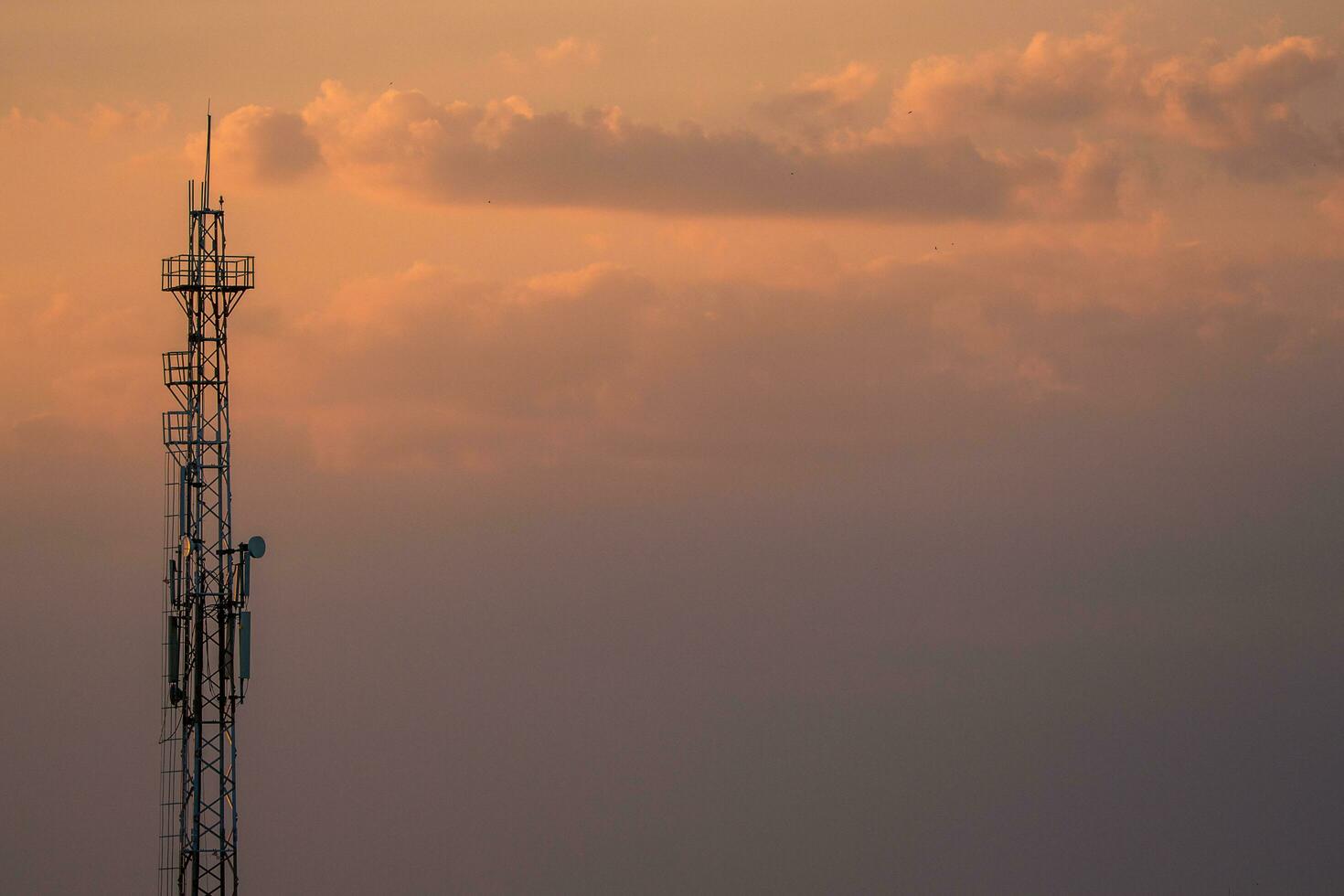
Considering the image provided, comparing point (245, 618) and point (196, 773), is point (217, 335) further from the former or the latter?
point (196, 773)

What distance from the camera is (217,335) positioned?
7619 cm

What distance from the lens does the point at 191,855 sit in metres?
73.3

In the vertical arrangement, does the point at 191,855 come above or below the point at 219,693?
below

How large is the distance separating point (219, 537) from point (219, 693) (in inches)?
198

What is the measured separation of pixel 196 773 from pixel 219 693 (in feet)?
8.48

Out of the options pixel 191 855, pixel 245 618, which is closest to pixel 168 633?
pixel 245 618

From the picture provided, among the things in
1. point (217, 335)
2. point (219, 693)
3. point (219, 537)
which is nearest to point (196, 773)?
point (219, 693)

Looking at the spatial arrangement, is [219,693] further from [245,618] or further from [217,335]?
[217,335]

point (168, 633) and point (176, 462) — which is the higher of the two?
point (176, 462)

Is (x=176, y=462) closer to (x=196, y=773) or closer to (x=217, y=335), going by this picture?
(x=217, y=335)

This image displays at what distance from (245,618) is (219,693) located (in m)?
2.50

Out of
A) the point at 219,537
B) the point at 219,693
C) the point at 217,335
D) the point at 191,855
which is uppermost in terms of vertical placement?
the point at 217,335

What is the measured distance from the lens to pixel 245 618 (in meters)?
73.9

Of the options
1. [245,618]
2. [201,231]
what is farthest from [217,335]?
[245,618]
